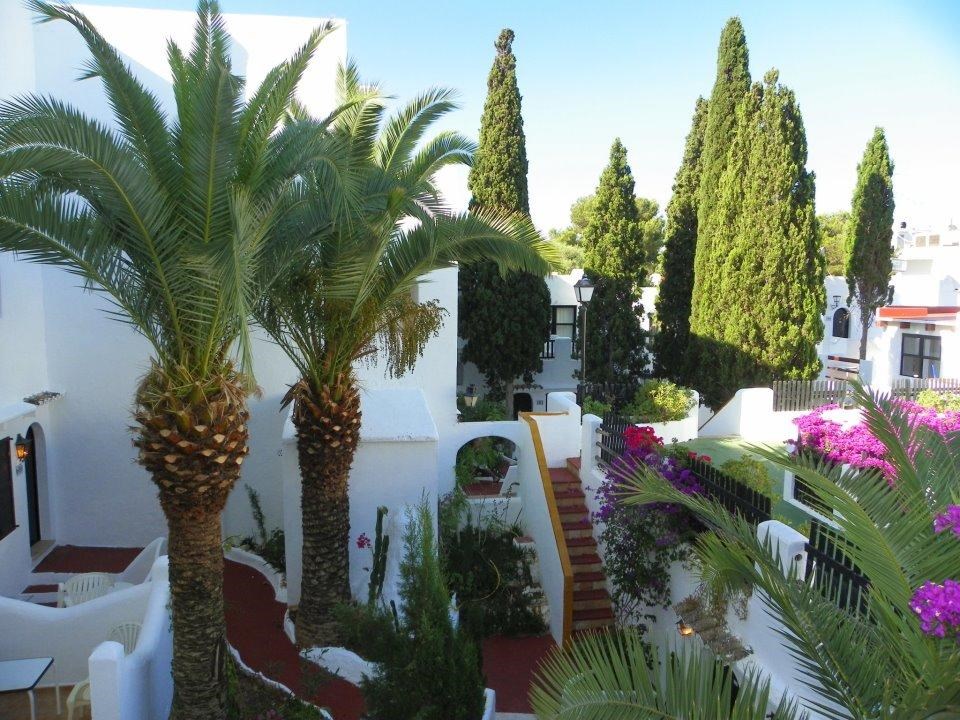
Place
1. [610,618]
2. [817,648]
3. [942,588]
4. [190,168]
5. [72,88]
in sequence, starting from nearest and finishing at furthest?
[942,588] → [817,648] → [190,168] → [610,618] → [72,88]

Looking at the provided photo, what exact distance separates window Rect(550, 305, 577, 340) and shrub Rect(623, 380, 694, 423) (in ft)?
23.4

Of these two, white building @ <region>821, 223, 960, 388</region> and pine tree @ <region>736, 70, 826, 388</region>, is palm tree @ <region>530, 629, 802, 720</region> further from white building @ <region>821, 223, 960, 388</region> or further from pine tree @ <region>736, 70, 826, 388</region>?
white building @ <region>821, 223, 960, 388</region>

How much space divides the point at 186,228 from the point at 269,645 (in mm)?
6063

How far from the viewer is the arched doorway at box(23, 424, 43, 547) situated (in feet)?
40.1

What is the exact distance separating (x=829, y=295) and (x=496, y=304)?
16289mm

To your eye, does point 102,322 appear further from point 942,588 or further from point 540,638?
point 942,588

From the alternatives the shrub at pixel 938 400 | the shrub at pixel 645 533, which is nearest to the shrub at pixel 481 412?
the shrub at pixel 645 533

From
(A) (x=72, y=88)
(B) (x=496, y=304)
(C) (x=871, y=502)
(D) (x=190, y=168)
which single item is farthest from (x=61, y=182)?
(B) (x=496, y=304)

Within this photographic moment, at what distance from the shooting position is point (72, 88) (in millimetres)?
12305

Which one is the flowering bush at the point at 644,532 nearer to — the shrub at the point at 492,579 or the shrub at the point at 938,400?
the shrub at the point at 492,579

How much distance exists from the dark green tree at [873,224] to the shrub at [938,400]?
8027 millimetres

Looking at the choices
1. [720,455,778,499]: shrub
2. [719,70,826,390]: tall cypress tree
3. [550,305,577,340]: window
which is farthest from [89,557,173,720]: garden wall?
[550,305,577,340]: window

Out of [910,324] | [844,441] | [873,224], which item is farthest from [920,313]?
[844,441]

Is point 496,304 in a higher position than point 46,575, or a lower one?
higher
